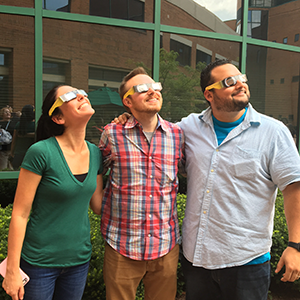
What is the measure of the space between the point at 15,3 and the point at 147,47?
2133 millimetres

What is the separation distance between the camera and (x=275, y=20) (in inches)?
258

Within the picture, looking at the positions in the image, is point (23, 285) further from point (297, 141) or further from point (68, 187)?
point (297, 141)

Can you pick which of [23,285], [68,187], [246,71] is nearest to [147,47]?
[246,71]

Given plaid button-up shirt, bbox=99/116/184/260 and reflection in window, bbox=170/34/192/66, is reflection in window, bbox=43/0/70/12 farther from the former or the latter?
plaid button-up shirt, bbox=99/116/184/260

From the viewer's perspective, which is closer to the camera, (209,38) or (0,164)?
(0,164)

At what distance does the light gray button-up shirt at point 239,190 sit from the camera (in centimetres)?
212

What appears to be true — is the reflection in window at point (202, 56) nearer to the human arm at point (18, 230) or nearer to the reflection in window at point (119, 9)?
the reflection in window at point (119, 9)

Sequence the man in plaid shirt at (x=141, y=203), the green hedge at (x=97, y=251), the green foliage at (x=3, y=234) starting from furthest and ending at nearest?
the green hedge at (x=97, y=251), the green foliage at (x=3, y=234), the man in plaid shirt at (x=141, y=203)

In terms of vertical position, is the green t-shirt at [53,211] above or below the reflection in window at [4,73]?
below

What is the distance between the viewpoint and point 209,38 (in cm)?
604

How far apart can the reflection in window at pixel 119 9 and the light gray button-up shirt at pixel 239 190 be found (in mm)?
3904

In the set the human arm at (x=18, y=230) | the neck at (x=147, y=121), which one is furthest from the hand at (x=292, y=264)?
the human arm at (x=18, y=230)

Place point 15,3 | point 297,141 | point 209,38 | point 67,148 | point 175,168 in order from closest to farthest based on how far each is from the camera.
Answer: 1. point 67,148
2. point 175,168
3. point 15,3
4. point 209,38
5. point 297,141

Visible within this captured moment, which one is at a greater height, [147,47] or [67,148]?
[147,47]
